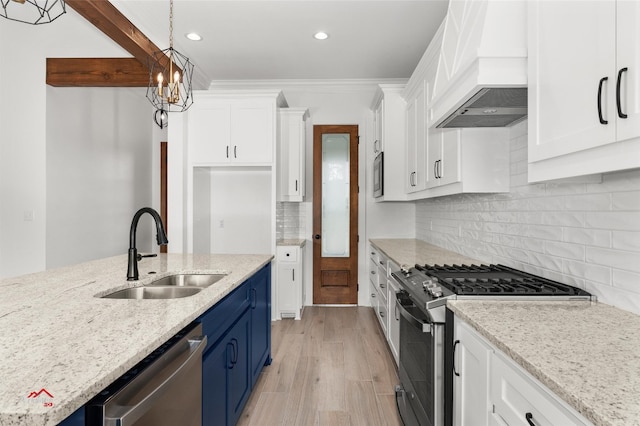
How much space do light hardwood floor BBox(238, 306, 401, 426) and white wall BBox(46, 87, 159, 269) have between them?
2748mm

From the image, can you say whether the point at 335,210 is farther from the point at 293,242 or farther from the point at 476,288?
the point at 476,288

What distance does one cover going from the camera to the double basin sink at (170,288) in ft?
5.92

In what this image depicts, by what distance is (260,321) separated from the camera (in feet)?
8.63

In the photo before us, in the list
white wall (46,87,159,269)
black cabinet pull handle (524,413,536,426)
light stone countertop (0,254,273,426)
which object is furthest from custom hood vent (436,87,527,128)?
white wall (46,87,159,269)

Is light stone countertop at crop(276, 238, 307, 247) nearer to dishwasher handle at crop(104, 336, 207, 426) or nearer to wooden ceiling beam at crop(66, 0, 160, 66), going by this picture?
wooden ceiling beam at crop(66, 0, 160, 66)

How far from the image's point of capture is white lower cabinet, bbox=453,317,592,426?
86 centimetres

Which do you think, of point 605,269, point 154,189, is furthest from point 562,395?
point 154,189

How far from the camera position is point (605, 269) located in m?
1.42

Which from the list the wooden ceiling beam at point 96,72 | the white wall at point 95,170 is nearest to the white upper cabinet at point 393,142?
the wooden ceiling beam at point 96,72

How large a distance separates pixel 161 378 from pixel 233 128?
3.33m

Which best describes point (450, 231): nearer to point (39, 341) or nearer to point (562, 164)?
point (562, 164)

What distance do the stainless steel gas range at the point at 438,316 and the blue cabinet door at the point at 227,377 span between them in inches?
35.7

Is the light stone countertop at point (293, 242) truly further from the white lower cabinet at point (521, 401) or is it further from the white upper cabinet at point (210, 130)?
the white lower cabinet at point (521, 401)

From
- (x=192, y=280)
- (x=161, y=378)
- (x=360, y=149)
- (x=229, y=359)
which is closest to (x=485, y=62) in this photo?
(x=161, y=378)
